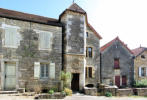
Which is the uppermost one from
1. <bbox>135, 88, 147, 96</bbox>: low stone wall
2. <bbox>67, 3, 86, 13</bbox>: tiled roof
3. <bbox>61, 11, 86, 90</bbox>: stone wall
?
<bbox>67, 3, 86, 13</bbox>: tiled roof

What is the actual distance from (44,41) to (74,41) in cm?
265

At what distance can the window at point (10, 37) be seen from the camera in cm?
1066

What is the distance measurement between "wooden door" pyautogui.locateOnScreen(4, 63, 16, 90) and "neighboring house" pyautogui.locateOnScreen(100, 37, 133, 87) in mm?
10590

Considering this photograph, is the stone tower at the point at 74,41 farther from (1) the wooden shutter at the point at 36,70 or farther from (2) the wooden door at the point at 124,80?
(2) the wooden door at the point at 124,80

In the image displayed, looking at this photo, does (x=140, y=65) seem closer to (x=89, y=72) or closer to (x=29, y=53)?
(x=89, y=72)

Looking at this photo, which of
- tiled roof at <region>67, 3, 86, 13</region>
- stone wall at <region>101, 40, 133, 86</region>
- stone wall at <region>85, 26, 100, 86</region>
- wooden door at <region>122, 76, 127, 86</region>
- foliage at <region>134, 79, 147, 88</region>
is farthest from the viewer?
wooden door at <region>122, 76, 127, 86</region>

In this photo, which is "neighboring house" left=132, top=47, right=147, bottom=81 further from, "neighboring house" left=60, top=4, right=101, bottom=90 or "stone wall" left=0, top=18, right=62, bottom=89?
"stone wall" left=0, top=18, right=62, bottom=89

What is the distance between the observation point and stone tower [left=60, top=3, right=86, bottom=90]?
12391 millimetres

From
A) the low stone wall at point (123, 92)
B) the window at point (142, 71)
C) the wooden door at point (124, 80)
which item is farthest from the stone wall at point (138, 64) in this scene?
the low stone wall at point (123, 92)

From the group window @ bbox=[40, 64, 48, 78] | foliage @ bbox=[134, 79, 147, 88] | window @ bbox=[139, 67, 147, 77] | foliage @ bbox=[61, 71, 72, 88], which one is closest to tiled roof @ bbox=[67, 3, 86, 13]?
window @ bbox=[40, 64, 48, 78]

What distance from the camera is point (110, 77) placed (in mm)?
18094

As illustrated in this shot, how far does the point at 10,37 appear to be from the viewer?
35.3ft

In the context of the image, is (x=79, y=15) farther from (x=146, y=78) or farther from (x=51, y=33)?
(x=146, y=78)

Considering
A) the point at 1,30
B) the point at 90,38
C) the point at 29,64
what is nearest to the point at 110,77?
the point at 90,38
